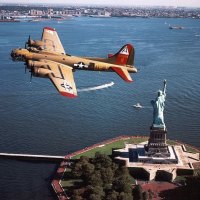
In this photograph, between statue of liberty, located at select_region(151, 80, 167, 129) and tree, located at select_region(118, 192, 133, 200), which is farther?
statue of liberty, located at select_region(151, 80, 167, 129)

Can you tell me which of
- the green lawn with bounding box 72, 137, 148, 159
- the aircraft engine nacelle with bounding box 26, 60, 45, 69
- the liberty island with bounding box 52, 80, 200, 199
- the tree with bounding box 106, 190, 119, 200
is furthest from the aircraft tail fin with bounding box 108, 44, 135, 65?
the green lawn with bounding box 72, 137, 148, 159

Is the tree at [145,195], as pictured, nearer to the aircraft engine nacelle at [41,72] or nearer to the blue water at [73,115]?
the blue water at [73,115]

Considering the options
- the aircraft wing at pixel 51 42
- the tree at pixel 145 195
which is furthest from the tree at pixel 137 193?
the aircraft wing at pixel 51 42

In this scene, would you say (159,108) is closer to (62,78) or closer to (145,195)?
(145,195)

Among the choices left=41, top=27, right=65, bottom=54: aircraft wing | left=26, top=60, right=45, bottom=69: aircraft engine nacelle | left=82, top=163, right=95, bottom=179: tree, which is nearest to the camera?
left=26, top=60, right=45, bottom=69: aircraft engine nacelle

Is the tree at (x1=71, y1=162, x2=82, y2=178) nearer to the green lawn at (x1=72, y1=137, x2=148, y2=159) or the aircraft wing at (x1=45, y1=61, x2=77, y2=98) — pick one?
the green lawn at (x1=72, y1=137, x2=148, y2=159)

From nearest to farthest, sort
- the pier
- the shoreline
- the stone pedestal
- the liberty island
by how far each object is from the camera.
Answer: the shoreline, the liberty island, the stone pedestal, the pier

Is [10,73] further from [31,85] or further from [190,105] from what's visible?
[190,105]

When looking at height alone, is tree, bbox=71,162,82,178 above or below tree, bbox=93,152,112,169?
below

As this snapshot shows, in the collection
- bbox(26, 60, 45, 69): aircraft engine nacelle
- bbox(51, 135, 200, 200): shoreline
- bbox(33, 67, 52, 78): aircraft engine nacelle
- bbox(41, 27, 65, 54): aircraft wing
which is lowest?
bbox(51, 135, 200, 200): shoreline
